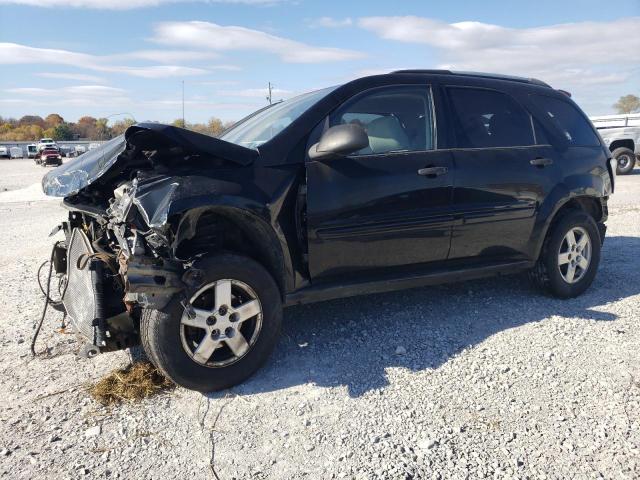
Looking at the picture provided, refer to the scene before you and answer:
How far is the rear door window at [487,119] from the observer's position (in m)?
4.10

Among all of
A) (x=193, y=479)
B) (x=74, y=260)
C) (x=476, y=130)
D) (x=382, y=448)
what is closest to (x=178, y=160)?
(x=74, y=260)

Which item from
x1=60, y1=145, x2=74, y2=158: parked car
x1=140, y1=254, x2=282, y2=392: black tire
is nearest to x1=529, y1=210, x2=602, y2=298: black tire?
x1=140, y1=254, x2=282, y2=392: black tire

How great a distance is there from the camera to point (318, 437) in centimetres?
270

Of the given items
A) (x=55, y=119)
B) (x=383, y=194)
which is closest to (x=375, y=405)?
(x=383, y=194)

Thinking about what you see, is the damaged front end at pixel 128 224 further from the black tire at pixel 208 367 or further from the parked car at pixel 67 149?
the parked car at pixel 67 149

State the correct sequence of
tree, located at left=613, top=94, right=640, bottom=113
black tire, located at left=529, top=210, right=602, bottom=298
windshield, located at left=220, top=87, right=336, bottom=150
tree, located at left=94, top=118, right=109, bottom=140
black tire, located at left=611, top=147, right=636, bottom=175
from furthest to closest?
tree, located at left=613, top=94, right=640, bottom=113 → black tire, located at left=611, top=147, right=636, bottom=175 → black tire, located at left=529, top=210, right=602, bottom=298 → tree, located at left=94, top=118, right=109, bottom=140 → windshield, located at left=220, top=87, right=336, bottom=150

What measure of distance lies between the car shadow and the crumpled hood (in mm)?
1416

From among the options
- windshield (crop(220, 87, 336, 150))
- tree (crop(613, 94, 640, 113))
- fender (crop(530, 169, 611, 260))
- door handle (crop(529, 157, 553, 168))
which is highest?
tree (crop(613, 94, 640, 113))

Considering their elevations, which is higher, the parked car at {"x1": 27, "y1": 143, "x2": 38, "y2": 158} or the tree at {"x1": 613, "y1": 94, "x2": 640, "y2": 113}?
the tree at {"x1": 613, "y1": 94, "x2": 640, "y2": 113}

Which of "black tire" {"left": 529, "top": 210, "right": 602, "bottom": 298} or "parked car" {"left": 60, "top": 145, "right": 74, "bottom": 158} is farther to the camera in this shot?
"parked car" {"left": 60, "top": 145, "right": 74, "bottom": 158}

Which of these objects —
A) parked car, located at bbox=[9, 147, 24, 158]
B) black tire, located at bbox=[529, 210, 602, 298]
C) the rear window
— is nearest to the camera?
black tire, located at bbox=[529, 210, 602, 298]

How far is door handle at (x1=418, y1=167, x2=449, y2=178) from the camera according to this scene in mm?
3775

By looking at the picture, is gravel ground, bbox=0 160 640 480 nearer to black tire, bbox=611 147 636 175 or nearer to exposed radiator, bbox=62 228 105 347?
exposed radiator, bbox=62 228 105 347

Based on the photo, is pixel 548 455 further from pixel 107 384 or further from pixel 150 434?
pixel 107 384
